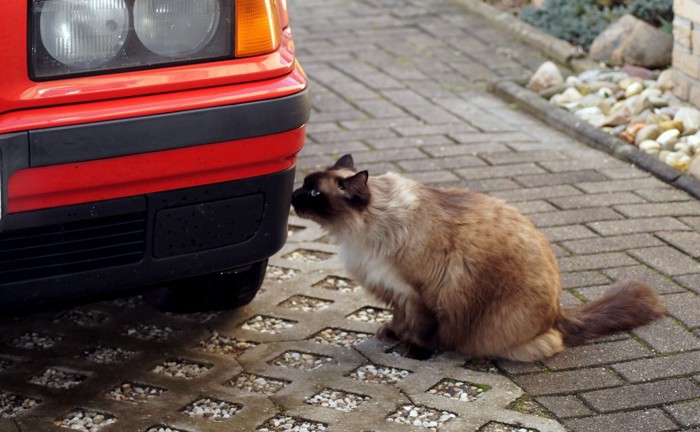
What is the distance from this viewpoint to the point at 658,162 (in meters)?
5.40

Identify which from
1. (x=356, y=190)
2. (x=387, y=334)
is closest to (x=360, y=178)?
(x=356, y=190)

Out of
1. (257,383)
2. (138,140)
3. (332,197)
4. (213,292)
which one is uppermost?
(138,140)

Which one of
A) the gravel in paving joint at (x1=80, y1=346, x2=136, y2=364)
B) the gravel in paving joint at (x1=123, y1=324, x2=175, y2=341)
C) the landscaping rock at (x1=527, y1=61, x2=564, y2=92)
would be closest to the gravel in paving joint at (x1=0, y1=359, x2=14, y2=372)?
the gravel in paving joint at (x1=80, y1=346, x2=136, y2=364)

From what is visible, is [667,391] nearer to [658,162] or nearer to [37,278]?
[37,278]

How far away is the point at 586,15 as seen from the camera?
771 centimetres

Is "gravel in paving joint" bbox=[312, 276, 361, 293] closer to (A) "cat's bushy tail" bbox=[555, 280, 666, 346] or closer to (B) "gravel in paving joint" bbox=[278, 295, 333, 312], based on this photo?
(B) "gravel in paving joint" bbox=[278, 295, 333, 312]

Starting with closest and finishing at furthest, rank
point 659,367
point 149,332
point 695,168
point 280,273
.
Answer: point 659,367 → point 149,332 → point 280,273 → point 695,168

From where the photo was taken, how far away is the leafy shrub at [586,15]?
7.27 meters

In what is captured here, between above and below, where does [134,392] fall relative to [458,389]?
below

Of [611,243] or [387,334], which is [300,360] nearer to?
[387,334]

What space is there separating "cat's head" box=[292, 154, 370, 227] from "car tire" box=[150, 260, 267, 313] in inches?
12.1

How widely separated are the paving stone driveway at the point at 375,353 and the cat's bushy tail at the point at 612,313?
0.14 ft

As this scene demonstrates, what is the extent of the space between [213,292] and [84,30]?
1.23 meters

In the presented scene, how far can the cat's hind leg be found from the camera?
11.4 ft
